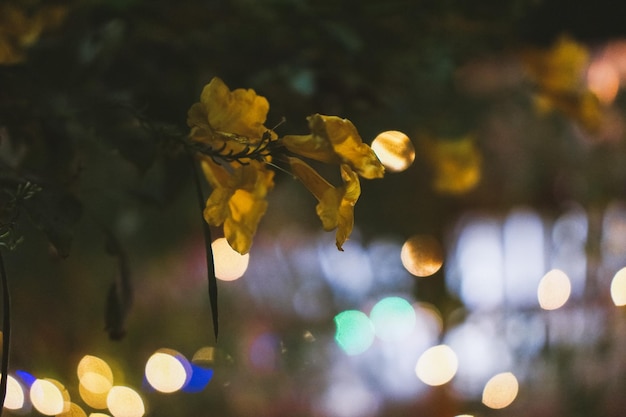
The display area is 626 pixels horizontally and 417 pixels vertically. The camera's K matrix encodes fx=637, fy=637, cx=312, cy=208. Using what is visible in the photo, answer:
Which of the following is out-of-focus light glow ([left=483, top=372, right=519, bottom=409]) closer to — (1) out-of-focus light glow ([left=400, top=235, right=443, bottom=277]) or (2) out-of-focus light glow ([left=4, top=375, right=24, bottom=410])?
(1) out-of-focus light glow ([left=400, top=235, right=443, bottom=277])

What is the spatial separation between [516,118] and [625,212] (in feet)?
0.54

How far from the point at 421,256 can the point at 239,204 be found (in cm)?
44

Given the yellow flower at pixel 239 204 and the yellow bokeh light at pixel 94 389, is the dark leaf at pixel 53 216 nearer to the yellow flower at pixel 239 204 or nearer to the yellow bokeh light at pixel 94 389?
the yellow flower at pixel 239 204

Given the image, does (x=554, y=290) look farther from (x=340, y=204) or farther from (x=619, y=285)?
A: (x=340, y=204)

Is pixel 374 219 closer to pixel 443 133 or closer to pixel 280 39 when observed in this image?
pixel 443 133

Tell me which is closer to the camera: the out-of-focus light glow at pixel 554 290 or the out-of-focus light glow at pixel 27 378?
the out-of-focus light glow at pixel 27 378

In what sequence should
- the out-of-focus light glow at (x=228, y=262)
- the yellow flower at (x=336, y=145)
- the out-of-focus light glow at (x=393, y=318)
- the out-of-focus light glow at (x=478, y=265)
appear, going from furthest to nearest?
the out-of-focus light glow at (x=478, y=265) → the out-of-focus light glow at (x=393, y=318) → the out-of-focus light glow at (x=228, y=262) → the yellow flower at (x=336, y=145)

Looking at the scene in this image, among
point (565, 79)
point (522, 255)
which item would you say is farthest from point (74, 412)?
point (522, 255)

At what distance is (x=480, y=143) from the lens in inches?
30.6

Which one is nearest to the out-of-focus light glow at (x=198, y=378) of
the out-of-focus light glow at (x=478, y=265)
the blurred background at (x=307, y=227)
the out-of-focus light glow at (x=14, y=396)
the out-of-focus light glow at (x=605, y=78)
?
the blurred background at (x=307, y=227)

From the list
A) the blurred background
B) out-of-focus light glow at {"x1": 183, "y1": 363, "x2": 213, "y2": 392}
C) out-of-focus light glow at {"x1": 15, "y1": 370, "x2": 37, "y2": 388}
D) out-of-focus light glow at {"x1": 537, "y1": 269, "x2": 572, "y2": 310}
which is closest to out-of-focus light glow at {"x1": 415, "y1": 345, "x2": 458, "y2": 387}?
the blurred background

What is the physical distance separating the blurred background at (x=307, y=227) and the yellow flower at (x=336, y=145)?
54 mm

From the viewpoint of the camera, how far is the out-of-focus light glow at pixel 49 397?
341 mm

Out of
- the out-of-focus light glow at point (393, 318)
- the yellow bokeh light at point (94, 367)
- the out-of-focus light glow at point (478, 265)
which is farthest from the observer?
the out-of-focus light glow at point (478, 265)
